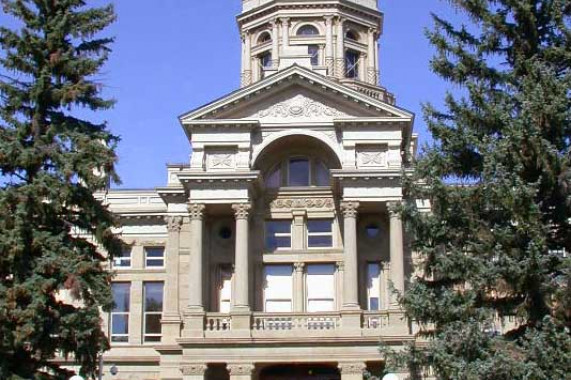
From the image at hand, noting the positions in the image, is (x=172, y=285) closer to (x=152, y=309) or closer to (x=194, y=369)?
(x=152, y=309)

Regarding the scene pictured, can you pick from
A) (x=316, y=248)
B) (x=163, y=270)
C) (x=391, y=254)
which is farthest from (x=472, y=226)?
(x=163, y=270)

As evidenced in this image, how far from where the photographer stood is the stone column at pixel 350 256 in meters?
38.7

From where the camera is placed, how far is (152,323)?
150 ft

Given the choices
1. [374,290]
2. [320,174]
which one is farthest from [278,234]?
[374,290]

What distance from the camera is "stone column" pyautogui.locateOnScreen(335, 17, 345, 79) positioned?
2050 inches

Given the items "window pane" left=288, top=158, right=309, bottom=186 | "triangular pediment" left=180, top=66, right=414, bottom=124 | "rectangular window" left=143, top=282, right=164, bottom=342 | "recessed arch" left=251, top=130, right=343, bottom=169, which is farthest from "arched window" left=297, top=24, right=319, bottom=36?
"rectangular window" left=143, top=282, right=164, bottom=342

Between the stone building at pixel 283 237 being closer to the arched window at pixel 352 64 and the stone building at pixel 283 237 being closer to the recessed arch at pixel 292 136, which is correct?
the recessed arch at pixel 292 136

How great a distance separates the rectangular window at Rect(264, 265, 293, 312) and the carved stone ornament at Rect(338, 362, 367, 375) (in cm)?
456

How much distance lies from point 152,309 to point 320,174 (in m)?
10.1

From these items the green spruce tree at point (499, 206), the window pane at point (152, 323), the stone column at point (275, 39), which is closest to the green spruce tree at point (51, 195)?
the green spruce tree at point (499, 206)

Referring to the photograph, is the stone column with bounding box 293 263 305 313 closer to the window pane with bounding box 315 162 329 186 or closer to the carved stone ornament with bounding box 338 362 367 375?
the window pane with bounding box 315 162 329 186

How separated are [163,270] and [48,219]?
64.2 feet

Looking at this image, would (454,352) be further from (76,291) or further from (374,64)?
(374,64)

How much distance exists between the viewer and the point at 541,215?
20953mm
